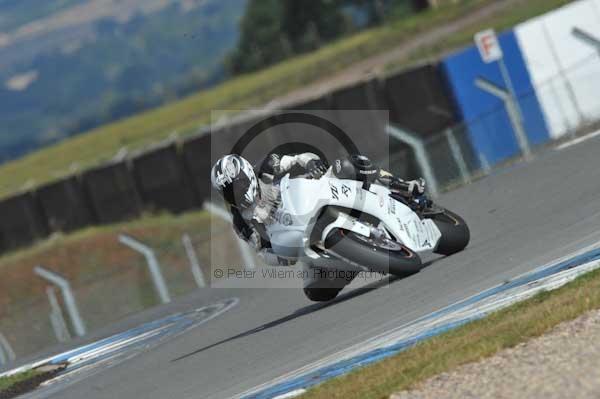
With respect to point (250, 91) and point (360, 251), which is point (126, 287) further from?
point (250, 91)

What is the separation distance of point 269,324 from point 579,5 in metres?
14.9

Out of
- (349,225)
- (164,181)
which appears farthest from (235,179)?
(164,181)

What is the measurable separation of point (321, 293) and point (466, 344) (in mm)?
4386

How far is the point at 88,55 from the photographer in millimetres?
131375

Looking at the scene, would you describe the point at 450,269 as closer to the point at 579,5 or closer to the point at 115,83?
the point at 579,5

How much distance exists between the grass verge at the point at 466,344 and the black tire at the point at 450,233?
3.41 meters

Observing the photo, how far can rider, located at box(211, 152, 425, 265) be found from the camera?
1076 cm

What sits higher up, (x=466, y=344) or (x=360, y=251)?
(x=360, y=251)

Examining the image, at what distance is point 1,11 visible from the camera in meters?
134

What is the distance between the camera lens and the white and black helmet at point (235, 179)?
422 inches

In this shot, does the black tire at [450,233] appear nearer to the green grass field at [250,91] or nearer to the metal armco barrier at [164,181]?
the metal armco barrier at [164,181]

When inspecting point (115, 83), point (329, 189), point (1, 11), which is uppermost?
point (1, 11)

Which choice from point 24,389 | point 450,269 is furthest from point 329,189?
point 24,389

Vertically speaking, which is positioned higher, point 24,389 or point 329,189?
point 329,189
